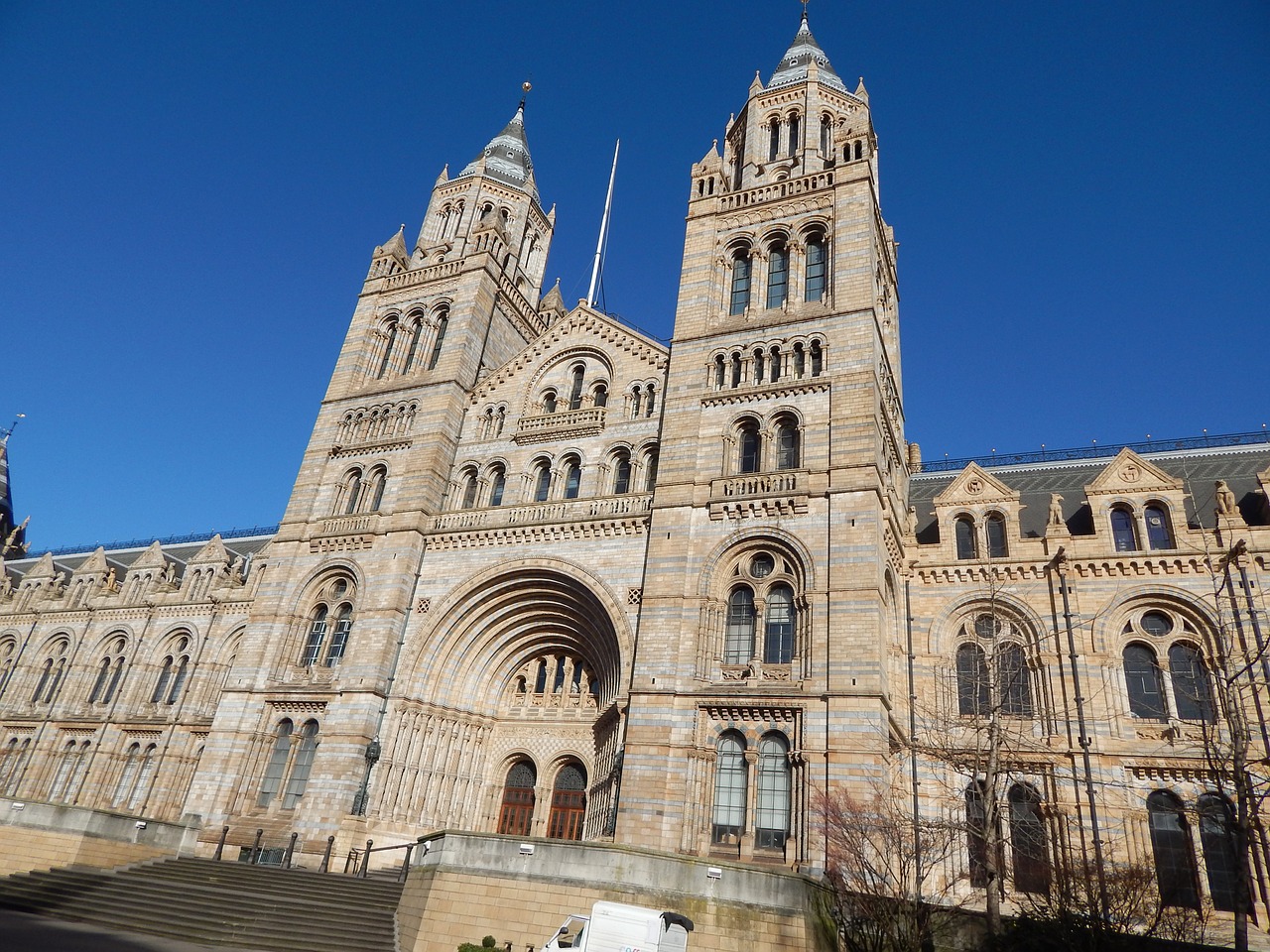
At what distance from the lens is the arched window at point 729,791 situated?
869 inches

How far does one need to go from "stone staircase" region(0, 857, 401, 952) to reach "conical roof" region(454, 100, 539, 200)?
32148mm

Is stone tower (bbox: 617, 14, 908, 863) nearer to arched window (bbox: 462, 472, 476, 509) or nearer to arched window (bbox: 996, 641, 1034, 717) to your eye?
arched window (bbox: 996, 641, 1034, 717)

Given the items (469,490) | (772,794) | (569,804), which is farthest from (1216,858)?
(469,490)

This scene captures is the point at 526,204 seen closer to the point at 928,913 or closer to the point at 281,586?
the point at 281,586

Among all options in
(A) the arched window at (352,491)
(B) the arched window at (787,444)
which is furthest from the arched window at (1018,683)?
(A) the arched window at (352,491)

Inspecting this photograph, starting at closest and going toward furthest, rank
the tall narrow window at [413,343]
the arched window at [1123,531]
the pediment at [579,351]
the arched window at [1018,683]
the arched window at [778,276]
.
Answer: the arched window at [1018,683], the arched window at [1123,531], the arched window at [778,276], the pediment at [579,351], the tall narrow window at [413,343]

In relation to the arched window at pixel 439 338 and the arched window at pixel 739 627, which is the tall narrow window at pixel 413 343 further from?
the arched window at pixel 739 627

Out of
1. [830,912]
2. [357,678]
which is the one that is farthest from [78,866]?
[830,912]

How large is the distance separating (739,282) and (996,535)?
13.0 metres

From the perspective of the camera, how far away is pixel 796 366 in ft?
92.5

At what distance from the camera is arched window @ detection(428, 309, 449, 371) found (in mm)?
36188

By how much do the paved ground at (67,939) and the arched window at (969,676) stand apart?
21.0m

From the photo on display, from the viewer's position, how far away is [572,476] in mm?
31188

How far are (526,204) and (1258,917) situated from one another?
3900 cm
